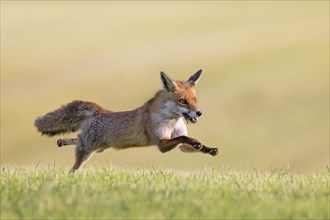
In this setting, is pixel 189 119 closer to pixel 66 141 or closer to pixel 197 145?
pixel 197 145

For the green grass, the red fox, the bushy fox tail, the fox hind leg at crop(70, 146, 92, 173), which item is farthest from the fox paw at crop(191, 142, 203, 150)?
the bushy fox tail

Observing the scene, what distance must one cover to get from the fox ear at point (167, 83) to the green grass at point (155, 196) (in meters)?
1.85

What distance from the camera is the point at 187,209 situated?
28.7ft

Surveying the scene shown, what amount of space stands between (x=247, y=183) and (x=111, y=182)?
197 centimetres

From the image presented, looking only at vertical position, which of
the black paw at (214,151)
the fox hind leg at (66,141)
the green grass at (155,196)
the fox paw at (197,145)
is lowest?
the green grass at (155,196)

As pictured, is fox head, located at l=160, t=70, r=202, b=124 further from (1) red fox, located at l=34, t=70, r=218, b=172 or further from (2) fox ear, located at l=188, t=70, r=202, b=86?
(2) fox ear, located at l=188, t=70, r=202, b=86

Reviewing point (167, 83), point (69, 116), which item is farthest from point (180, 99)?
point (69, 116)

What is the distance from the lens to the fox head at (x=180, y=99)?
42.2ft

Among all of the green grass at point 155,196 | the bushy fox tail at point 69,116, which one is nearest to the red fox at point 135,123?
the bushy fox tail at point 69,116

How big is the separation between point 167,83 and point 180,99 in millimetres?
383

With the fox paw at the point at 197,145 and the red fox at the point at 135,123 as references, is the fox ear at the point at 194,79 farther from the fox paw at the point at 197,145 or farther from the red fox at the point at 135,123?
the fox paw at the point at 197,145

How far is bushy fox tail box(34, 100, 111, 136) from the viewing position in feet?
48.9

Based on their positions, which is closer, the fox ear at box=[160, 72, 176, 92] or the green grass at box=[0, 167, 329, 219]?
the green grass at box=[0, 167, 329, 219]

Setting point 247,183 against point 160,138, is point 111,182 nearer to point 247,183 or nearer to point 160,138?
point 247,183
